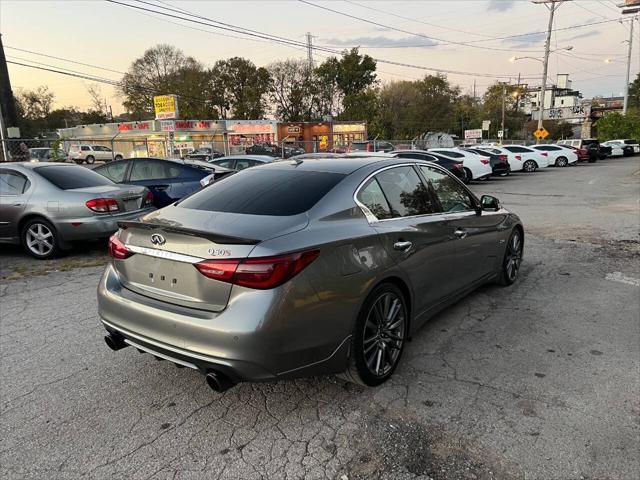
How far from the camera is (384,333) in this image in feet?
10.9

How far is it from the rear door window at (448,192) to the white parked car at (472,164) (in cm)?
1597

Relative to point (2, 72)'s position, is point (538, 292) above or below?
below

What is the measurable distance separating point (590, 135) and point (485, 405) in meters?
93.2

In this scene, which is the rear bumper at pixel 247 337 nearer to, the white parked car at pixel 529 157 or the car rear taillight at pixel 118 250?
the car rear taillight at pixel 118 250

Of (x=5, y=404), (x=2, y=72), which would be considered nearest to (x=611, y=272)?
(x=5, y=404)

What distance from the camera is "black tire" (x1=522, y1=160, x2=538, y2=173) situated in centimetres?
2802

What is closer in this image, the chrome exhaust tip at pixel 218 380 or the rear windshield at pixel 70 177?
the chrome exhaust tip at pixel 218 380

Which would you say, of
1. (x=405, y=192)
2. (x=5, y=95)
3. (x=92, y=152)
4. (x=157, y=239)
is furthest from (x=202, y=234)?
(x=92, y=152)

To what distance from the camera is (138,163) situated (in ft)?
31.7

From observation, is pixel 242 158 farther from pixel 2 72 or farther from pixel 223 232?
pixel 223 232

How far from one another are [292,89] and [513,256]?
245 ft

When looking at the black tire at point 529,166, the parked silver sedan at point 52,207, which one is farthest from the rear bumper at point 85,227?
the black tire at point 529,166

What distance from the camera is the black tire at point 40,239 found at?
6.94 meters

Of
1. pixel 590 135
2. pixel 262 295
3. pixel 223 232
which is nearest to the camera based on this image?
pixel 262 295
